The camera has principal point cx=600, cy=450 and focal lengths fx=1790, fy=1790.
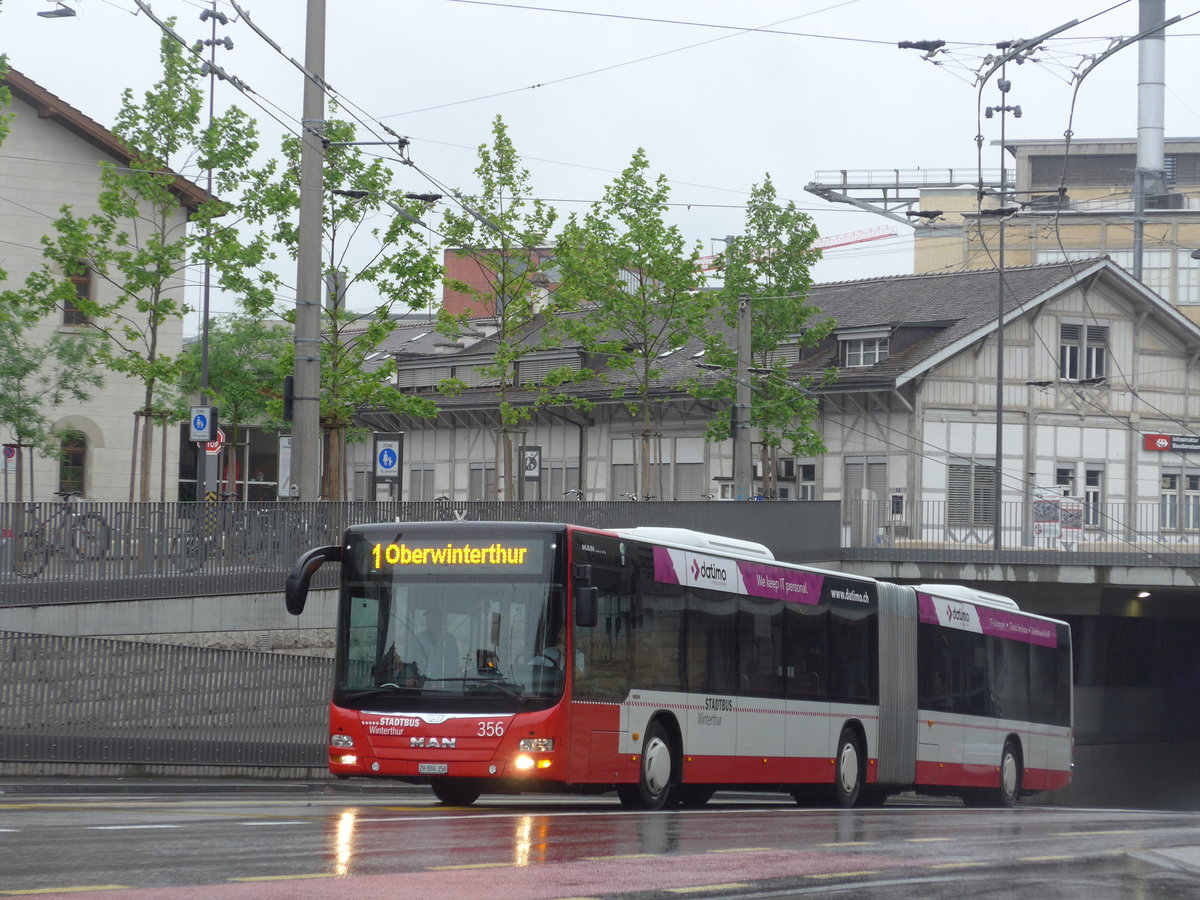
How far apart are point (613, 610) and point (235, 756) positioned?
688cm

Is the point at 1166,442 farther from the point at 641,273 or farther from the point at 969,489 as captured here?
the point at 641,273

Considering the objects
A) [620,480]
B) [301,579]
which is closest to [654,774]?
[301,579]

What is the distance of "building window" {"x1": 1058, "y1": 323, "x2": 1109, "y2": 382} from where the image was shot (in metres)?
52.2

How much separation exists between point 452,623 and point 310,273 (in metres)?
7.32

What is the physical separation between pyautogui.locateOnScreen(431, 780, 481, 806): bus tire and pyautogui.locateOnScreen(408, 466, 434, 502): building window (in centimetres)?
4661

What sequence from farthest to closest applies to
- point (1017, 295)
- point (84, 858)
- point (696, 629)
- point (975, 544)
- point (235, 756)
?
point (1017, 295) < point (975, 544) < point (235, 756) < point (696, 629) < point (84, 858)

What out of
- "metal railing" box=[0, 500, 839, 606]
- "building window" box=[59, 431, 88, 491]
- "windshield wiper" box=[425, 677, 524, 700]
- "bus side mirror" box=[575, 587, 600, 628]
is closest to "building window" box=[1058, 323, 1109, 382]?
"building window" box=[59, 431, 88, 491]

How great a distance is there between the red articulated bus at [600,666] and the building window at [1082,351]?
30428 millimetres

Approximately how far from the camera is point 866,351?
52.4 metres

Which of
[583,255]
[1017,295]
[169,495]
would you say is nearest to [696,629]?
[583,255]

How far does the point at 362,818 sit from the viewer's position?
1418 cm

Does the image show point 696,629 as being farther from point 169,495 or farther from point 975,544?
point 169,495

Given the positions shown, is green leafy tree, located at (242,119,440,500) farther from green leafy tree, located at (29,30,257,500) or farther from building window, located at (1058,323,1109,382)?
building window, located at (1058,323,1109,382)

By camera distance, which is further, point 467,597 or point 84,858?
point 467,597
